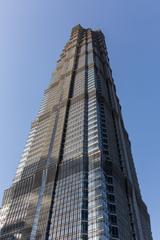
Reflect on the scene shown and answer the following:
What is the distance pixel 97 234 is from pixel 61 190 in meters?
22.9

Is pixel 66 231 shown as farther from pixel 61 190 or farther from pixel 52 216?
pixel 61 190

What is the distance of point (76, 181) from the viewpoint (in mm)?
104625

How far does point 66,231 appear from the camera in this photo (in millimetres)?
88688

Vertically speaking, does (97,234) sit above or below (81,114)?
below

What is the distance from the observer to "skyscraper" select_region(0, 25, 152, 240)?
92.3 metres

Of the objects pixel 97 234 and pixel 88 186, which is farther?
pixel 88 186

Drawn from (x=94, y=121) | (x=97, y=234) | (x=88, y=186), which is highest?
(x=94, y=121)

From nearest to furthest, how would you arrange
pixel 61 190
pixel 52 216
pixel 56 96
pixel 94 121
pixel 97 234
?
pixel 97 234 < pixel 52 216 < pixel 61 190 < pixel 94 121 < pixel 56 96

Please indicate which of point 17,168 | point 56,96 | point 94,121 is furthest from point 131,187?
point 56,96

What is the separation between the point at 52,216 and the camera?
→ 317ft

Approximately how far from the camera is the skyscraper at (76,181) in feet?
303

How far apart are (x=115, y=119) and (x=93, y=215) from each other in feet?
231

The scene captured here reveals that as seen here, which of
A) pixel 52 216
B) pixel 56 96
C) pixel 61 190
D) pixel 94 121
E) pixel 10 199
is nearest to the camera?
pixel 52 216

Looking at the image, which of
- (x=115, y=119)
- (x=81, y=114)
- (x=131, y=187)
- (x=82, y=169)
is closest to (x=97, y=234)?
(x=82, y=169)
